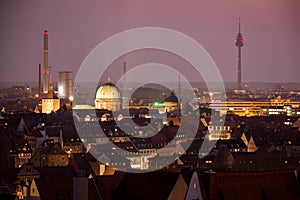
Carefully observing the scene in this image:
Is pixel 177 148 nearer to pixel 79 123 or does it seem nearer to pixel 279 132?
pixel 279 132

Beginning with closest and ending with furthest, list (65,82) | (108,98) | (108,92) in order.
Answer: (108,98) → (108,92) → (65,82)

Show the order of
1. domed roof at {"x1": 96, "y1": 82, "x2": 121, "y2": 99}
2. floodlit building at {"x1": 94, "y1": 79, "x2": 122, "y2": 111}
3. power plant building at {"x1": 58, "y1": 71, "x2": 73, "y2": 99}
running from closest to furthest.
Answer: floodlit building at {"x1": 94, "y1": 79, "x2": 122, "y2": 111}
domed roof at {"x1": 96, "y1": 82, "x2": 121, "y2": 99}
power plant building at {"x1": 58, "y1": 71, "x2": 73, "y2": 99}

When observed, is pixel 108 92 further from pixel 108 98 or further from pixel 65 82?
pixel 65 82

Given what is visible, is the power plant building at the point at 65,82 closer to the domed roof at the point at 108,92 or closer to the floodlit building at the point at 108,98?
the floodlit building at the point at 108,98

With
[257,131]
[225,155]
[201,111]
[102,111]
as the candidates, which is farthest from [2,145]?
[201,111]

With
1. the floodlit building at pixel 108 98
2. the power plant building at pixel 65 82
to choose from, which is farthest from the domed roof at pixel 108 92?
the power plant building at pixel 65 82

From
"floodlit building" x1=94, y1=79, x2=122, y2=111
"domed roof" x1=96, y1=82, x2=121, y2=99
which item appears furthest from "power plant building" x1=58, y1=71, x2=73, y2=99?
"domed roof" x1=96, y1=82, x2=121, y2=99

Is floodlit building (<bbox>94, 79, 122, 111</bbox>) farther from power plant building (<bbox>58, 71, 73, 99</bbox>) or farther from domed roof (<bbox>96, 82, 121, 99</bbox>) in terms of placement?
power plant building (<bbox>58, 71, 73, 99</bbox>)

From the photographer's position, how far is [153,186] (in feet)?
89.9

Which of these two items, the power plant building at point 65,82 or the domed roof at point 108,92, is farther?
A: the power plant building at point 65,82

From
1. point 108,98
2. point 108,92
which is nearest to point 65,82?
point 108,92

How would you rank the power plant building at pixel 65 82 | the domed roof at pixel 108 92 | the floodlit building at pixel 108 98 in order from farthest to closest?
the power plant building at pixel 65 82, the domed roof at pixel 108 92, the floodlit building at pixel 108 98

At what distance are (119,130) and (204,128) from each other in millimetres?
13587

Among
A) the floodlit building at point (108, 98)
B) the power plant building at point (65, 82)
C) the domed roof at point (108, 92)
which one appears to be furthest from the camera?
the power plant building at point (65, 82)
